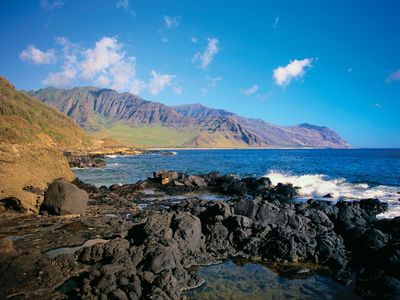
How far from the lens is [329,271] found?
36.9ft

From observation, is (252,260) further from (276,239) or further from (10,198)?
(10,198)

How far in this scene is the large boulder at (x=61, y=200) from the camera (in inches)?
707

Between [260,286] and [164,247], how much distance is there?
3.43 meters

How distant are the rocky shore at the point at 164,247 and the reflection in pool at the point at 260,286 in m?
0.47

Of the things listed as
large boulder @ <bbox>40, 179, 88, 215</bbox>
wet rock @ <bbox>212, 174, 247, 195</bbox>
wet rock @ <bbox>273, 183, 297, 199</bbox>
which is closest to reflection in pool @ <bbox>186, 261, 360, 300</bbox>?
large boulder @ <bbox>40, 179, 88, 215</bbox>

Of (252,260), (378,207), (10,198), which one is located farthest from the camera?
(378,207)

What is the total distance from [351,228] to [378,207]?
9.37m

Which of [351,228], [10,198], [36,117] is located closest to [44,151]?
[10,198]

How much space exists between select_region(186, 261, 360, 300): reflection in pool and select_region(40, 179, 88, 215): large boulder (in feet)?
33.8

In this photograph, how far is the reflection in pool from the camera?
9.29m

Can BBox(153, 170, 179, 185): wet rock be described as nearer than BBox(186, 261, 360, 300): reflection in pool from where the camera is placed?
No

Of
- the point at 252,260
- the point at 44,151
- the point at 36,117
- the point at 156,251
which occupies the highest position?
the point at 36,117

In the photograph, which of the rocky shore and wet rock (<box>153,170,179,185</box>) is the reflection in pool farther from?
wet rock (<box>153,170,179,185</box>)

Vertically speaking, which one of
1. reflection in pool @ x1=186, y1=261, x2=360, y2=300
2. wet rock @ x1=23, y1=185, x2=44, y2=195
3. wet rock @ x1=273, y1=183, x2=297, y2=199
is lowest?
reflection in pool @ x1=186, y1=261, x2=360, y2=300
